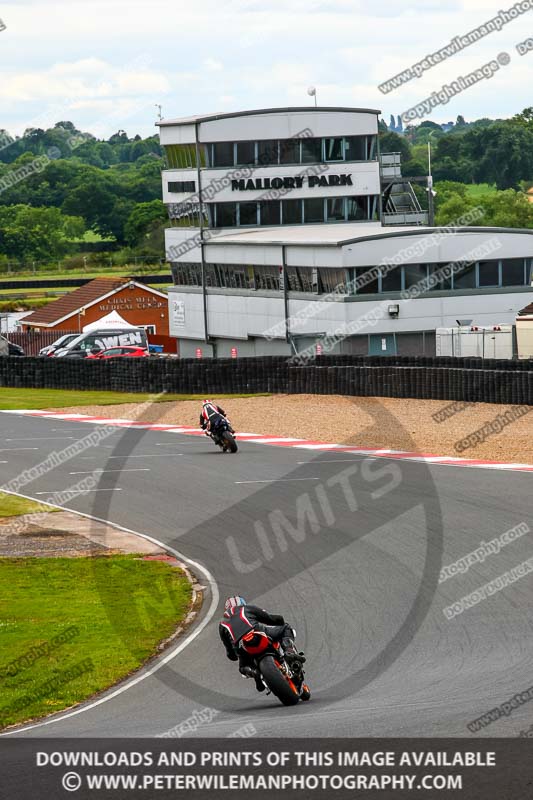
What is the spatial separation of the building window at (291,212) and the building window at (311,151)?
2.10 meters

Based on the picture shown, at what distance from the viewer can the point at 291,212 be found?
5988 centimetres

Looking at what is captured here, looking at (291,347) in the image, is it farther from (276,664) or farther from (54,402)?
(276,664)

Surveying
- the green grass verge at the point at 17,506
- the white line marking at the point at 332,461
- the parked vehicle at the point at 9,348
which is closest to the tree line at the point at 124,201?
the parked vehicle at the point at 9,348

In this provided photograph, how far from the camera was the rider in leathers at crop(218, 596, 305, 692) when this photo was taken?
11.5 metres

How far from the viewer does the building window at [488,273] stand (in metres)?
50.1

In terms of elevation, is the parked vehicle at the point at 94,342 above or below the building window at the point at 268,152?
below

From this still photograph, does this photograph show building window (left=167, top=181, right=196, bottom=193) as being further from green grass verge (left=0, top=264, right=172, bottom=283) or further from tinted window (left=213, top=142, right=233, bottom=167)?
green grass verge (left=0, top=264, right=172, bottom=283)

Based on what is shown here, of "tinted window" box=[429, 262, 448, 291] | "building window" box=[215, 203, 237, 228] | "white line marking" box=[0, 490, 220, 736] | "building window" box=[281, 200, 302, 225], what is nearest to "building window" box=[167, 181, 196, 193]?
"building window" box=[215, 203, 237, 228]

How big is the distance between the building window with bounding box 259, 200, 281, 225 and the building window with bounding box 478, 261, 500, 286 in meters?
13.4

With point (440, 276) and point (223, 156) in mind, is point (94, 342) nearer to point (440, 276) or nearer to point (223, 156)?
point (223, 156)

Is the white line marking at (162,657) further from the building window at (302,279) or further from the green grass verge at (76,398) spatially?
the building window at (302,279)

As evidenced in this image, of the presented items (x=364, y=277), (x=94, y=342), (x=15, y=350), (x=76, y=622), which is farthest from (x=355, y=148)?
(x=76, y=622)

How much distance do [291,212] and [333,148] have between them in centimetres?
385

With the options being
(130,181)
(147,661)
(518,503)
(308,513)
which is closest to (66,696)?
(147,661)
